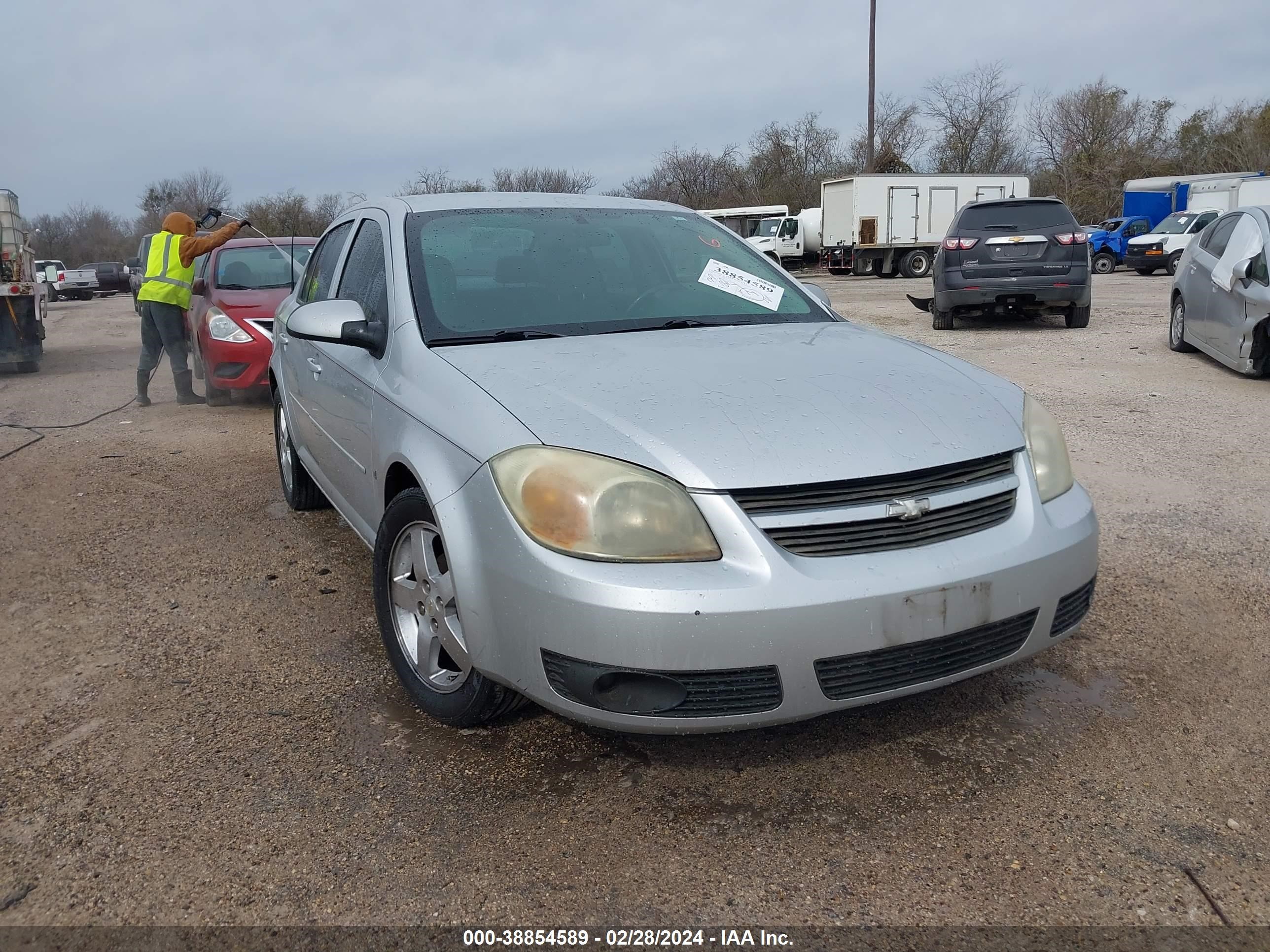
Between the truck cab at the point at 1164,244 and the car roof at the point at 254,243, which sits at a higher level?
the car roof at the point at 254,243

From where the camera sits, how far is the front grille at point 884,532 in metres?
2.33

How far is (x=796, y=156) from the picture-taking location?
53562 mm

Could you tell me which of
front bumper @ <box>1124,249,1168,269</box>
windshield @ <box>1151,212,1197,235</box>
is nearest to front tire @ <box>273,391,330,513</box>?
front bumper @ <box>1124,249,1168,269</box>

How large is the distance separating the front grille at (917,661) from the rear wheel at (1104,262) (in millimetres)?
30013

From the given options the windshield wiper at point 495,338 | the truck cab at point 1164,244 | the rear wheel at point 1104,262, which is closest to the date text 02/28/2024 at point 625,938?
the windshield wiper at point 495,338

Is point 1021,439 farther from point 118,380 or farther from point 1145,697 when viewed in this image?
point 118,380

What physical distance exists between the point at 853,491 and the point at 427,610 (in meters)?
1.25

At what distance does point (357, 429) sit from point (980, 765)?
2225mm

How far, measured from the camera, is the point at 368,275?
384 cm

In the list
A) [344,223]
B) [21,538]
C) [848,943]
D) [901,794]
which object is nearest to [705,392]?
[901,794]

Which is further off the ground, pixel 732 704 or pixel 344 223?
pixel 344 223

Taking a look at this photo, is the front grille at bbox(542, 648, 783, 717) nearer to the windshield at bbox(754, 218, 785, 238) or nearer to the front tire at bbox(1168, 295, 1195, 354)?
the front tire at bbox(1168, 295, 1195, 354)

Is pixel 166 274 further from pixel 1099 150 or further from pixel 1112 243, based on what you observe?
pixel 1099 150

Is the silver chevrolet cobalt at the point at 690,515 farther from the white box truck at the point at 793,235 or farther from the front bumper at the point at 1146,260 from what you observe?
the white box truck at the point at 793,235
